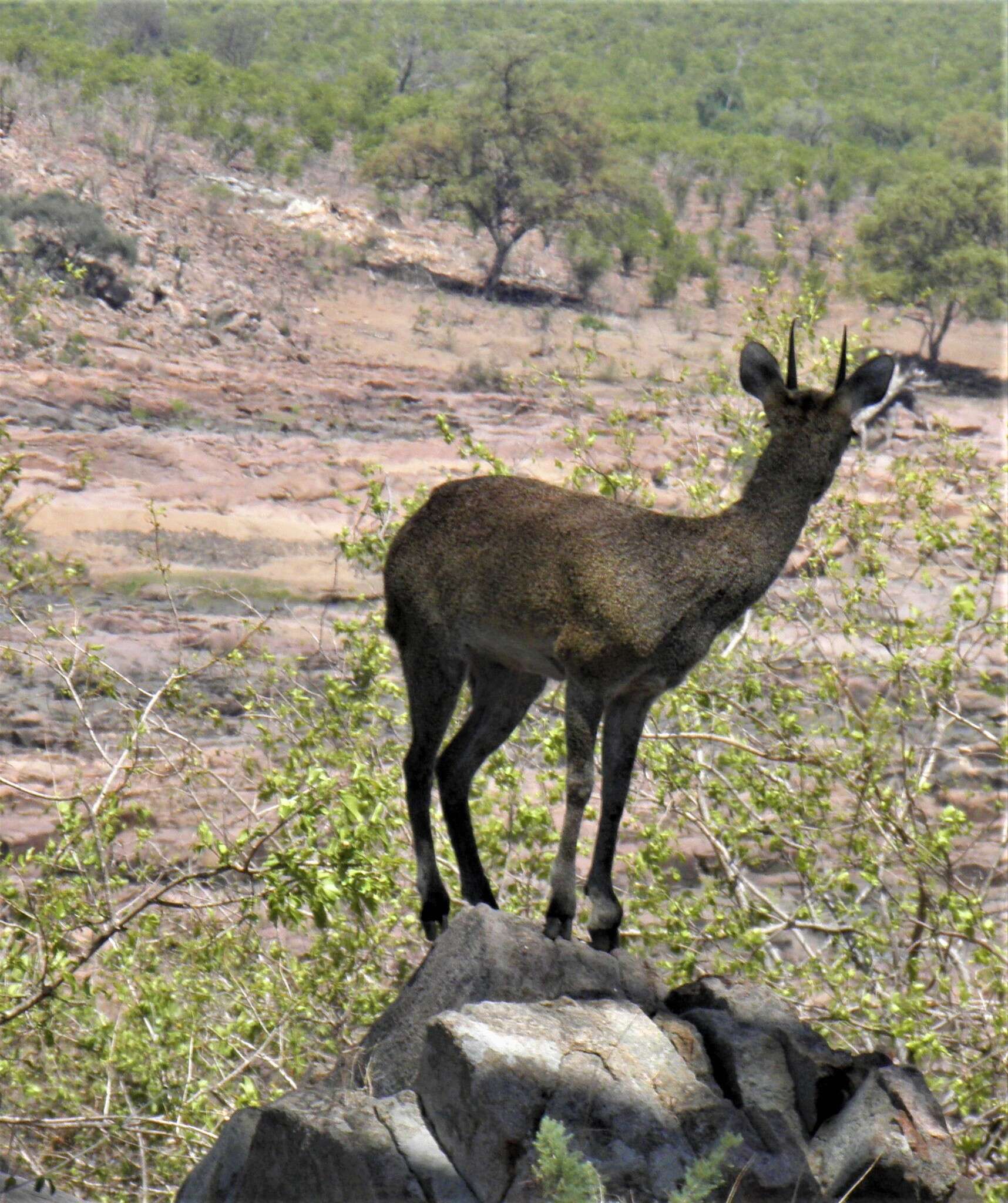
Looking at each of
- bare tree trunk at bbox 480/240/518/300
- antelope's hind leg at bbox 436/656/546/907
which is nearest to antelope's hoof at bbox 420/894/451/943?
antelope's hind leg at bbox 436/656/546/907

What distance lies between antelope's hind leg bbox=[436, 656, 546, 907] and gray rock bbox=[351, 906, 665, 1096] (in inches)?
23.2

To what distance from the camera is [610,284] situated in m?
39.4

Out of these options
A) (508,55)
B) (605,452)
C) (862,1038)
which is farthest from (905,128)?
(862,1038)

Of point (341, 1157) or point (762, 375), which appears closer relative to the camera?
point (341, 1157)

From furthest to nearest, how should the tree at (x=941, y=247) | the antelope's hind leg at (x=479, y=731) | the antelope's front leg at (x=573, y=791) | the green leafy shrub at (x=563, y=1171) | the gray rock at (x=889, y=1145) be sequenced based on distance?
the tree at (x=941, y=247) → the antelope's hind leg at (x=479, y=731) → the antelope's front leg at (x=573, y=791) → the gray rock at (x=889, y=1145) → the green leafy shrub at (x=563, y=1171)

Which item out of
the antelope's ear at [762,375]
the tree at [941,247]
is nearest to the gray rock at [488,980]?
the antelope's ear at [762,375]

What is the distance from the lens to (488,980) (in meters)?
5.44

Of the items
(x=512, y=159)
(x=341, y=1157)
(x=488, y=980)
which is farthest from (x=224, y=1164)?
(x=512, y=159)

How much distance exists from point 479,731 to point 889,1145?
6.87ft

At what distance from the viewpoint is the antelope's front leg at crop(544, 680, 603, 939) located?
5465 mm

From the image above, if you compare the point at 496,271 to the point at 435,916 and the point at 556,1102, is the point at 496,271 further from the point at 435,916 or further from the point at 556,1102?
the point at 556,1102

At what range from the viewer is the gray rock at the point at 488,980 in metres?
5.44

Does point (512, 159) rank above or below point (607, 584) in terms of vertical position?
above

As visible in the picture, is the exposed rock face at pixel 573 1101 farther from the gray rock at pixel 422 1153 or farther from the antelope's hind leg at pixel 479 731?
the antelope's hind leg at pixel 479 731
